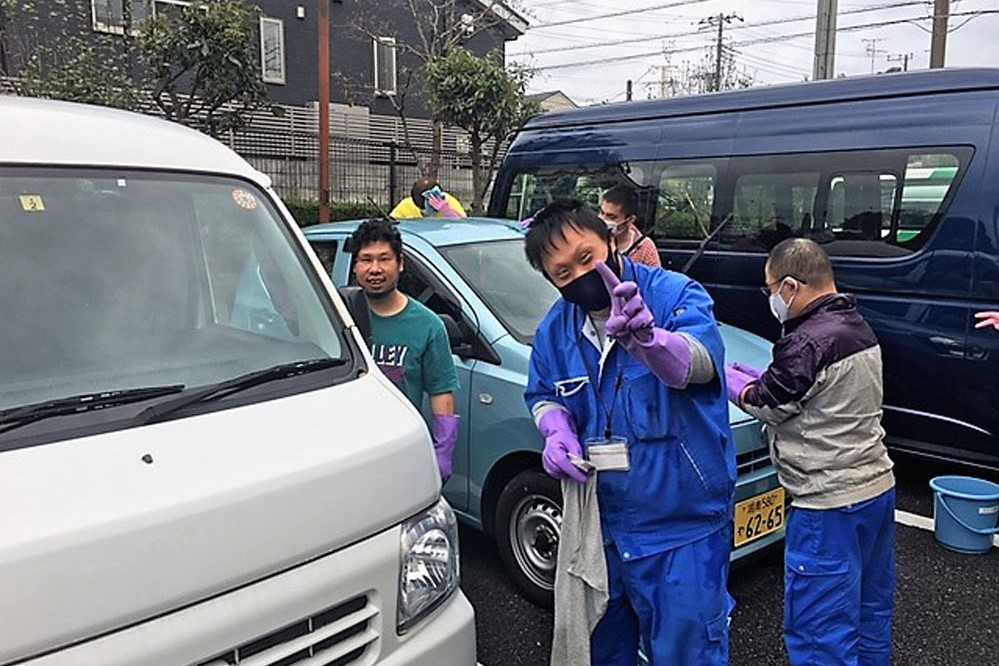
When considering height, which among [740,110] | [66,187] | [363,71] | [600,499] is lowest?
[600,499]

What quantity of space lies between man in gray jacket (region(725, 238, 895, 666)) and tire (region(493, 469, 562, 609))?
1023 millimetres

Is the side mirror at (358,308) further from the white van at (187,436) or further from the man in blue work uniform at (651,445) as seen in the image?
the man in blue work uniform at (651,445)

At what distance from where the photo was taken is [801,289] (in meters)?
2.75

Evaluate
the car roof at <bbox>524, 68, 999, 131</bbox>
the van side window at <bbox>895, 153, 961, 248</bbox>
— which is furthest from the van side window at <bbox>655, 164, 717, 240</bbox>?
the van side window at <bbox>895, 153, 961, 248</bbox>

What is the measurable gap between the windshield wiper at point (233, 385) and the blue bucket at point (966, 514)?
3306 millimetres

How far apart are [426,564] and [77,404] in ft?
2.96

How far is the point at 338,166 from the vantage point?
53.9 feet

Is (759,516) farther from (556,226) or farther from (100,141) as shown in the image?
(100,141)

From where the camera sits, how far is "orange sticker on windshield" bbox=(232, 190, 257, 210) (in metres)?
2.49

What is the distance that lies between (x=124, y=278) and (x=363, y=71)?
20.0 m

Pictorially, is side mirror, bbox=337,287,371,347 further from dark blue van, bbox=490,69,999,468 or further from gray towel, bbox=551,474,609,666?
dark blue van, bbox=490,69,999,468

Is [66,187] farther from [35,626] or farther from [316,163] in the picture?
[316,163]

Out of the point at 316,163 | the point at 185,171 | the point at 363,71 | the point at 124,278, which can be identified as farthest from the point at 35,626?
the point at 363,71

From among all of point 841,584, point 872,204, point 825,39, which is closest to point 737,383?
point 841,584
